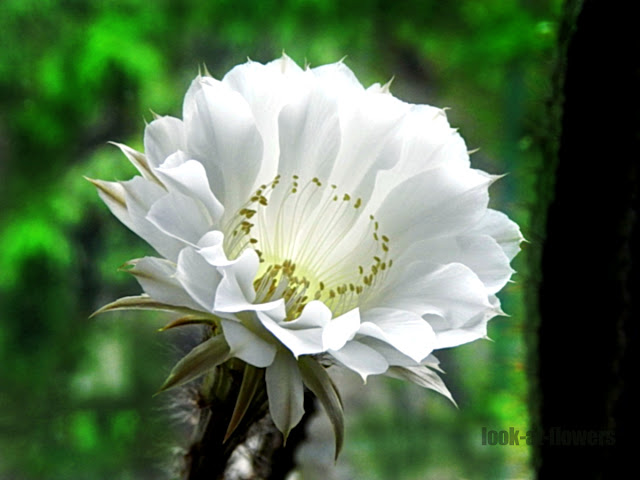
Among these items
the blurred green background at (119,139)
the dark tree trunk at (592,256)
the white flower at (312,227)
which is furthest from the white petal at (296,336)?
the blurred green background at (119,139)

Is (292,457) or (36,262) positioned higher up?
(36,262)

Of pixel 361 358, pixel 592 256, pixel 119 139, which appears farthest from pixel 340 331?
pixel 119 139

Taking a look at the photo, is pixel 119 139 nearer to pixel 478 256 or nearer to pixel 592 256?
pixel 592 256

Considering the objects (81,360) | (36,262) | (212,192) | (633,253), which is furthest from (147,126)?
(36,262)

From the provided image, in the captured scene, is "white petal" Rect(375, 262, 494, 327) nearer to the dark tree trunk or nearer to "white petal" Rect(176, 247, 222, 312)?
"white petal" Rect(176, 247, 222, 312)

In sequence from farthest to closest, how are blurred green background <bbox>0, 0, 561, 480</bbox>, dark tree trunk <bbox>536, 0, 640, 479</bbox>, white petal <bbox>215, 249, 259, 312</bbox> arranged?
blurred green background <bbox>0, 0, 561, 480</bbox> → dark tree trunk <bbox>536, 0, 640, 479</bbox> → white petal <bbox>215, 249, 259, 312</bbox>

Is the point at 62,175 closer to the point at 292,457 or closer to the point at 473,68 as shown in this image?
the point at 473,68

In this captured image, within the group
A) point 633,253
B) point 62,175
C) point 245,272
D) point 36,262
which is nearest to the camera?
point 245,272

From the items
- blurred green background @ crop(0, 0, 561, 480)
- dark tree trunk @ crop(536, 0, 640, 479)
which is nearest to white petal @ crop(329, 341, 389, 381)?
dark tree trunk @ crop(536, 0, 640, 479)
